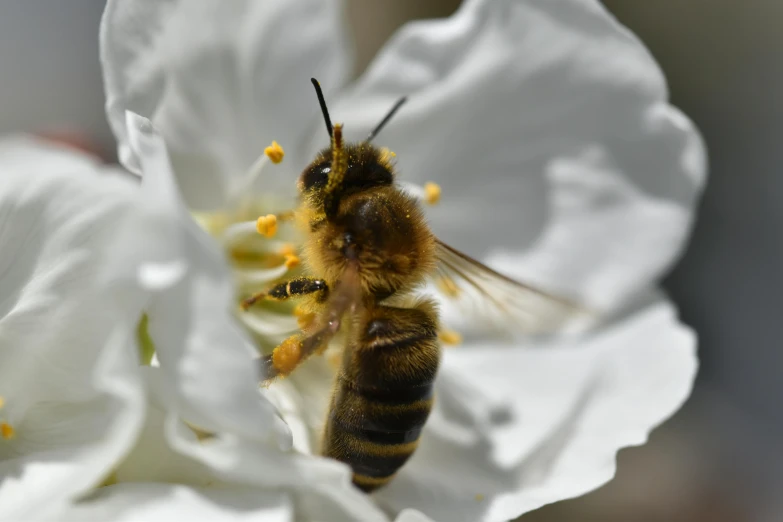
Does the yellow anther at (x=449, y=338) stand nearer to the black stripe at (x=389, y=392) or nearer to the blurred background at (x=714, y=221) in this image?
the black stripe at (x=389, y=392)

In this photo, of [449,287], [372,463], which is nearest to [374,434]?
[372,463]

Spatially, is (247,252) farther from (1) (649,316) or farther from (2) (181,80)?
(1) (649,316)

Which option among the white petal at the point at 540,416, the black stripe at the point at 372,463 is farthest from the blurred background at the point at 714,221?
the black stripe at the point at 372,463


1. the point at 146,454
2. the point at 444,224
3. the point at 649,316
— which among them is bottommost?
the point at 649,316

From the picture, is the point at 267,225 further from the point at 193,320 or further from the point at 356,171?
the point at 193,320

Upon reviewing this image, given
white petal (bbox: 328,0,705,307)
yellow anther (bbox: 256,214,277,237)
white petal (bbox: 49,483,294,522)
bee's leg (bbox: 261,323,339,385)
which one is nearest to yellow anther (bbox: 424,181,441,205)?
white petal (bbox: 328,0,705,307)

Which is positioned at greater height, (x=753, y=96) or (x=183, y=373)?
(x=183, y=373)

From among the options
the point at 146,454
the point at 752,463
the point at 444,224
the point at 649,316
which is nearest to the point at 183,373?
the point at 146,454
